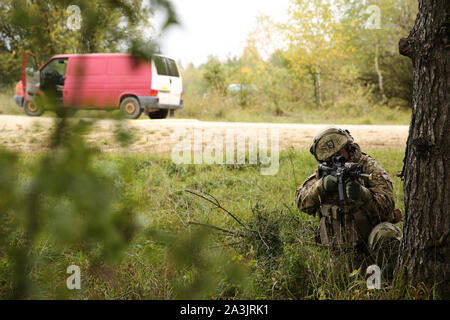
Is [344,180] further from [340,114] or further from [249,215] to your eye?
[340,114]

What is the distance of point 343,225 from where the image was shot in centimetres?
304

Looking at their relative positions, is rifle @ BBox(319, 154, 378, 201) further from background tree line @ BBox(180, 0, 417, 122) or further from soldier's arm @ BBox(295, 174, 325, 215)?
background tree line @ BBox(180, 0, 417, 122)

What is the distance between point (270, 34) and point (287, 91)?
8.11 ft

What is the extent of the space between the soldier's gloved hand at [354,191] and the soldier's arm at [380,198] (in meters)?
0.09

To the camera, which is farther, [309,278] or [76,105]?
[309,278]

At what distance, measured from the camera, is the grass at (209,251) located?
115 cm

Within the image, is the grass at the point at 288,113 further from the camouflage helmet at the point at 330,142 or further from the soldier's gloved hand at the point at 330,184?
the soldier's gloved hand at the point at 330,184

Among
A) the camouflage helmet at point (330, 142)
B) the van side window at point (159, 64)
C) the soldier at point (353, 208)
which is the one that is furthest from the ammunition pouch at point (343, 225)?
the van side window at point (159, 64)

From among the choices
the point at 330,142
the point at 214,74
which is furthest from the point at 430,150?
the point at 214,74

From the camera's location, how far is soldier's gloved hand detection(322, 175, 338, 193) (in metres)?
2.77

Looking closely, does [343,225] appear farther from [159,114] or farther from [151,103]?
[159,114]

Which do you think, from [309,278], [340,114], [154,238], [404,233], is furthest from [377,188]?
[340,114]
